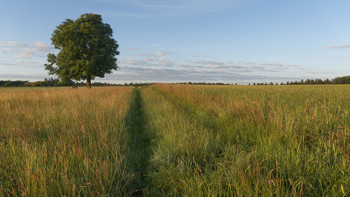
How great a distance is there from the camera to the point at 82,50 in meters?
24.6

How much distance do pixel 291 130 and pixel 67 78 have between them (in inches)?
1097

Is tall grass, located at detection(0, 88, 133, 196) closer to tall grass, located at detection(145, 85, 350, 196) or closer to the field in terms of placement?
the field

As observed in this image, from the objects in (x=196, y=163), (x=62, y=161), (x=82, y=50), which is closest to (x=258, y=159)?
(x=196, y=163)

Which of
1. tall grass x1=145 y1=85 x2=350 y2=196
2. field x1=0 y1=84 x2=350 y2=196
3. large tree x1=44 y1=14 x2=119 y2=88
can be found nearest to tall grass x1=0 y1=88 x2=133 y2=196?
field x1=0 y1=84 x2=350 y2=196

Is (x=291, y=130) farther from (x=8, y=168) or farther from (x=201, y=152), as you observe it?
(x=8, y=168)

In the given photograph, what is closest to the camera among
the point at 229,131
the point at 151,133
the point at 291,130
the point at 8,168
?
the point at 8,168

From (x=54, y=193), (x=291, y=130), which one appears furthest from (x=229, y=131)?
(x=54, y=193)

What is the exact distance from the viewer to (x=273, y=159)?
256 cm

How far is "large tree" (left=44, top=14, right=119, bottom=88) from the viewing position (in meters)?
23.5

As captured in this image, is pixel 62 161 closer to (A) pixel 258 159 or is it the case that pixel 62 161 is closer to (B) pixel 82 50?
(A) pixel 258 159

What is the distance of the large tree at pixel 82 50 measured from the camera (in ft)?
77.1

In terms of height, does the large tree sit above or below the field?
above

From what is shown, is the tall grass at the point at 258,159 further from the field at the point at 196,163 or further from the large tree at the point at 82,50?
the large tree at the point at 82,50

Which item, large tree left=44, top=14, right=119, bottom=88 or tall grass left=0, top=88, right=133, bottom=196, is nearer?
tall grass left=0, top=88, right=133, bottom=196
